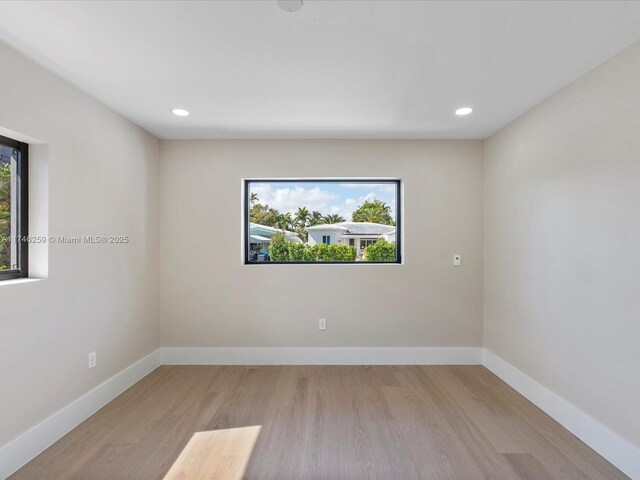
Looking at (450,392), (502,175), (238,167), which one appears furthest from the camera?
(238,167)

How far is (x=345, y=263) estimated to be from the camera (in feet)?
12.0

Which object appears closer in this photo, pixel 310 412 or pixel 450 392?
pixel 310 412

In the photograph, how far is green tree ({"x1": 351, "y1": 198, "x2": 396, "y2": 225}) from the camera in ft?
12.4

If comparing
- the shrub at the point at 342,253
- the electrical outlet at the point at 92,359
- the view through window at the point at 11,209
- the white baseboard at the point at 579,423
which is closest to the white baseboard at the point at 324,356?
the white baseboard at the point at 579,423

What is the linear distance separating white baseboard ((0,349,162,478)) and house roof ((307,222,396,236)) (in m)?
2.23

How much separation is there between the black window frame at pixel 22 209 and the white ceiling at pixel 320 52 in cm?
56

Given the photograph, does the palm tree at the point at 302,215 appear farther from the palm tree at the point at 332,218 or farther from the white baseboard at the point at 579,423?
the white baseboard at the point at 579,423

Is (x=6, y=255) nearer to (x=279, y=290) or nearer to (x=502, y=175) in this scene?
(x=279, y=290)

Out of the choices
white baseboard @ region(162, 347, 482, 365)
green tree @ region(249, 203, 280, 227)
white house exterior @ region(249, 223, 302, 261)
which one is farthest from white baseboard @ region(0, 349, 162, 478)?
green tree @ region(249, 203, 280, 227)

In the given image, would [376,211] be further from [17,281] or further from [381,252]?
[17,281]

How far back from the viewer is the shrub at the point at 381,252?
3754 millimetres

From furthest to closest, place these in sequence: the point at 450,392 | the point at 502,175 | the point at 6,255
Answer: the point at 502,175, the point at 450,392, the point at 6,255

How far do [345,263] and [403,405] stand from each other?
148cm

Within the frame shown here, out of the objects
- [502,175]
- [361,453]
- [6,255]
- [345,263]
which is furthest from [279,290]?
[502,175]
